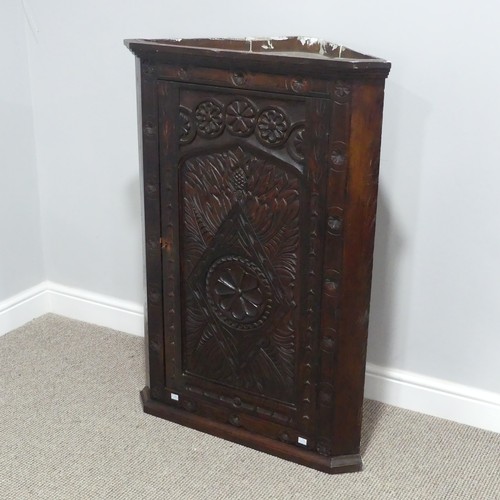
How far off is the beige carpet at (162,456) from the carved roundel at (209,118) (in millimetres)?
733

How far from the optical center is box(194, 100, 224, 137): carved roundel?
1.55m

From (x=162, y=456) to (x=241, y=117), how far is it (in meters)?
0.79

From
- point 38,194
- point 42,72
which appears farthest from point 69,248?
point 42,72

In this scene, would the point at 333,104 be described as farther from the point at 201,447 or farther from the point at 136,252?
the point at 136,252

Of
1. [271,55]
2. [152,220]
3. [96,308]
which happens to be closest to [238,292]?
[152,220]

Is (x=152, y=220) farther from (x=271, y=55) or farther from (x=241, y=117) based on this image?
(x=271, y=55)

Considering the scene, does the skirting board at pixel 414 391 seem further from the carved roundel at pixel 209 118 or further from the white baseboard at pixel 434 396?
the carved roundel at pixel 209 118

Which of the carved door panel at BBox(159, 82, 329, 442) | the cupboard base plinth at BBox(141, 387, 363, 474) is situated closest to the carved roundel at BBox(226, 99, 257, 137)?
the carved door panel at BBox(159, 82, 329, 442)

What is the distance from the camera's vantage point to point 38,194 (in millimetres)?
2359

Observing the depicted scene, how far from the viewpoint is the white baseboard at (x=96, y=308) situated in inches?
90.7

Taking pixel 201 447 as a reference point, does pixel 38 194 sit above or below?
above

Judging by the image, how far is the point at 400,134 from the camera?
176 centimetres

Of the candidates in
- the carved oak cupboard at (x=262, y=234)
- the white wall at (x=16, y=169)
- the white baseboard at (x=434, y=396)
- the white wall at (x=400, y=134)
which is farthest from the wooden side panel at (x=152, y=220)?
the white wall at (x=16, y=169)

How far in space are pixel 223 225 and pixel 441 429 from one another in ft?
2.50
